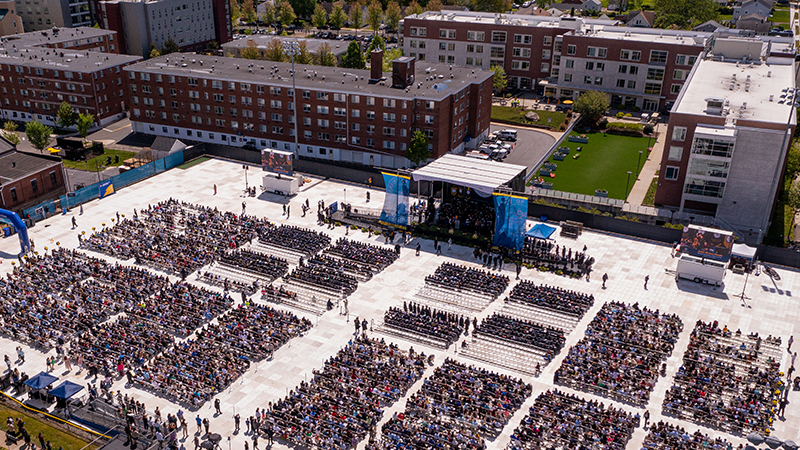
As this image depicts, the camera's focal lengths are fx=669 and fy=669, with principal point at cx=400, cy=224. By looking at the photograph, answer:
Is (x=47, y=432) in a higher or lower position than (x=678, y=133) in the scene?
lower

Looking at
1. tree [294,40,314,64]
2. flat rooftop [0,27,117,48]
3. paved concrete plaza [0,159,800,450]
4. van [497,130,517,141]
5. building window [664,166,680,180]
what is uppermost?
flat rooftop [0,27,117,48]

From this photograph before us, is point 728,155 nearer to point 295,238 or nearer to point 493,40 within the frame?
point 295,238

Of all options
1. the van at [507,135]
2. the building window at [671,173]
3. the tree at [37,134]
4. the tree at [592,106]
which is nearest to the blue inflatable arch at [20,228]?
the tree at [37,134]

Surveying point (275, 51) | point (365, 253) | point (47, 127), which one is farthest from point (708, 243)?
point (275, 51)

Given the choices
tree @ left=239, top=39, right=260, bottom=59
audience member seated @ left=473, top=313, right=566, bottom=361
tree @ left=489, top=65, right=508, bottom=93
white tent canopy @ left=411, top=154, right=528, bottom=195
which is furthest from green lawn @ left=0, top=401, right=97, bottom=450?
tree @ left=489, top=65, right=508, bottom=93

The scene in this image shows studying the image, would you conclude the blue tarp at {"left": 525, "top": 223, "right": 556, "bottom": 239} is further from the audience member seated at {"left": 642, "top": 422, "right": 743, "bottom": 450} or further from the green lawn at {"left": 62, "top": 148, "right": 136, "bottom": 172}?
the green lawn at {"left": 62, "top": 148, "right": 136, "bottom": 172}

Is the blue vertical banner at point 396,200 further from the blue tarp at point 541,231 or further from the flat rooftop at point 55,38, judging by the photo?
the flat rooftop at point 55,38
